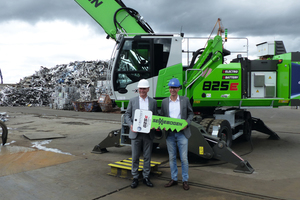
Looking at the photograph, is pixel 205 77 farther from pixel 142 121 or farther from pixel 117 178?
pixel 117 178

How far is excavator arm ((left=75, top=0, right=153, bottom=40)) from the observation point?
8.88 m

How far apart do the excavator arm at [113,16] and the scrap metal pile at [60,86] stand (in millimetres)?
17602

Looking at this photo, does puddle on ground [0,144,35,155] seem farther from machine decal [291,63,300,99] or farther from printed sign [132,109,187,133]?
machine decal [291,63,300,99]

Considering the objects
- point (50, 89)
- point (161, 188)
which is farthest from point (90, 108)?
point (161, 188)

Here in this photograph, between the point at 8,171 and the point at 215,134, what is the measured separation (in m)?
4.85

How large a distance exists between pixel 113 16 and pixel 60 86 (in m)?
22.3

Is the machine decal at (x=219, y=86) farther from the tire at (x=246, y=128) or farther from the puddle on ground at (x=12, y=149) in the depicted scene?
the puddle on ground at (x=12, y=149)

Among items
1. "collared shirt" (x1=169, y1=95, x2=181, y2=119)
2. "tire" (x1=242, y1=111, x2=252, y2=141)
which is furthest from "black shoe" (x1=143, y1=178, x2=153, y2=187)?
"tire" (x1=242, y1=111, x2=252, y2=141)

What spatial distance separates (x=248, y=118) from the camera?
9.80 meters

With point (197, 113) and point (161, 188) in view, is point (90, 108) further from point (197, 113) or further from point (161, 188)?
point (161, 188)

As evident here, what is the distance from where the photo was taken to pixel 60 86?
29.6 meters

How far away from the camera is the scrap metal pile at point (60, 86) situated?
26516 mm

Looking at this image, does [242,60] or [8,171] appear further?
[242,60]

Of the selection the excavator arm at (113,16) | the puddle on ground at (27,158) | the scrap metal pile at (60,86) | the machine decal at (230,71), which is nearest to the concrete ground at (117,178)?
the puddle on ground at (27,158)
